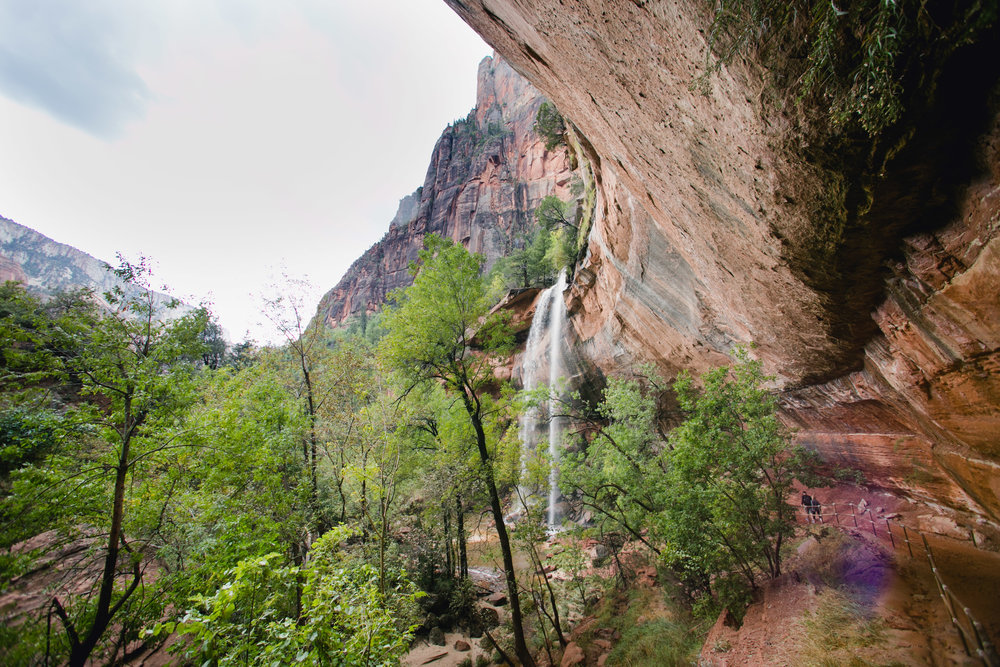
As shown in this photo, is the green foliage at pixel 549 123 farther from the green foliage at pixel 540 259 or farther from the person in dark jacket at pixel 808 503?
the person in dark jacket at pixel 808 503

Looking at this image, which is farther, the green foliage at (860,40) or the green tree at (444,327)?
the green tree at (444,327)

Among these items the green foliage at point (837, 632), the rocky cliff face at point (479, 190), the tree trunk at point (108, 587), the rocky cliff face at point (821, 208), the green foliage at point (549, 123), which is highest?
the rocky cliff face at point (479, 190)

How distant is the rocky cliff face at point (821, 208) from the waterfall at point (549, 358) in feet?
43.2

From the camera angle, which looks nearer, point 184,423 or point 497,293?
point 184,423

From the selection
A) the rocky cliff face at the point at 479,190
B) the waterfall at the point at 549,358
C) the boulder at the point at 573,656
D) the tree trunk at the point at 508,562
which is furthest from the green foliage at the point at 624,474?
the rocky cliff face at the point at 479,190

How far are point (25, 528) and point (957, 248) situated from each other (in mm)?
12358

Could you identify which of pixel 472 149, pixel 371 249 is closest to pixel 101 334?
pixel 472 149

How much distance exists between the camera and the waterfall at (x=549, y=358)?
69.0 ft

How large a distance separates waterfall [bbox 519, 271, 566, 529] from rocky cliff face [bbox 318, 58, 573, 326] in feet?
84.6

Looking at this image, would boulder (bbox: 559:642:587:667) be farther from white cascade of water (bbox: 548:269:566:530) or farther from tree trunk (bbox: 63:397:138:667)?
white cascade of water (bbox: 548:269:566:530)

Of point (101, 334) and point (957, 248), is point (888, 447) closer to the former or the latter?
point (957, 248)

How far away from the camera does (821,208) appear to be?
13.8 feet

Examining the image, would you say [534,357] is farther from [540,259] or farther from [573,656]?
[573,656]

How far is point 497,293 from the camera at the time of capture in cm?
2811
